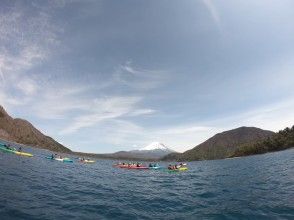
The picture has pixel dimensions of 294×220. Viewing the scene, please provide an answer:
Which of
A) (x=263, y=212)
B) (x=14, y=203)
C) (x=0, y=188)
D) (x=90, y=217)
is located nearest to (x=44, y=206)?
(x=14, y=203)

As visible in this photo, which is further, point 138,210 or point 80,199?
point 80,199

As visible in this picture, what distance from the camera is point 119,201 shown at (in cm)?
3112

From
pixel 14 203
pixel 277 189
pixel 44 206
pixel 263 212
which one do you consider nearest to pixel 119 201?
pixel 44 206

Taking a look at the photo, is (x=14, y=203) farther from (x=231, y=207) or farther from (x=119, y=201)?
(x=231, y=207)

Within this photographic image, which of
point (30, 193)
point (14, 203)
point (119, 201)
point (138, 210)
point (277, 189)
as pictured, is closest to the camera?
point (14, 203)

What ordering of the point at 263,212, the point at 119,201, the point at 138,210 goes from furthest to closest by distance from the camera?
the point at 119,201
the point at 138,210
the point at 263,212

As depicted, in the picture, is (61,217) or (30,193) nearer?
(61,217)

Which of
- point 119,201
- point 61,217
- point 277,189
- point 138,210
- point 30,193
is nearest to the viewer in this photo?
point 61,217

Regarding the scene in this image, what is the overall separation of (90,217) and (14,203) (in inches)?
260

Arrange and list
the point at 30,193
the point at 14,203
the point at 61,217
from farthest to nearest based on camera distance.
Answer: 1. the point at 30,193
2. the point at 14,203
3. the point at 61,217

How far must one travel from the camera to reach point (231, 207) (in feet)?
88.3

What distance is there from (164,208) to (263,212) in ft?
31.1

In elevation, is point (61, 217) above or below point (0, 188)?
below

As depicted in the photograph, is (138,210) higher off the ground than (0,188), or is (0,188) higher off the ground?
(0,188)
